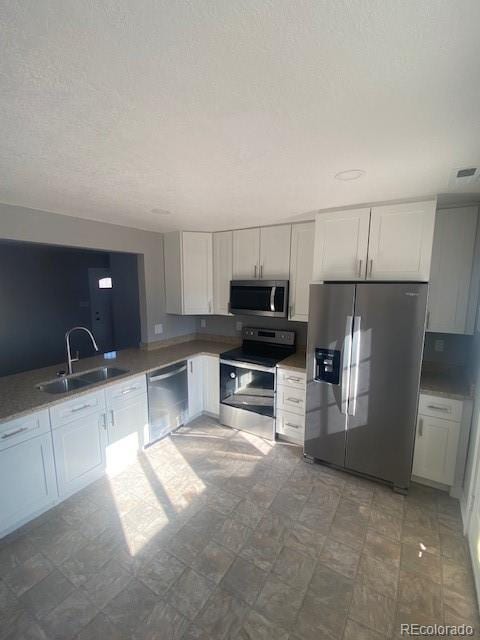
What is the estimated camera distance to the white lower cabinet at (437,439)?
7.27 ft

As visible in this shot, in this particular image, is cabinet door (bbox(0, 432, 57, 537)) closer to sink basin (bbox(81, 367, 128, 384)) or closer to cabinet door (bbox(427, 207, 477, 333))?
sink basin (bbox(81, 367, 128, 384))

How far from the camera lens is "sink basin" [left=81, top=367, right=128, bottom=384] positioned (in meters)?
2.72

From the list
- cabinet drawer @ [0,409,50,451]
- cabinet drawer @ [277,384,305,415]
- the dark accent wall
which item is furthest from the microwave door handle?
cabinet drawer @ [0,409,50,451]

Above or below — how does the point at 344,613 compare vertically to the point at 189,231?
below

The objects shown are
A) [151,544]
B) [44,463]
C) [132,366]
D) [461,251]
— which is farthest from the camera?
[132,366]

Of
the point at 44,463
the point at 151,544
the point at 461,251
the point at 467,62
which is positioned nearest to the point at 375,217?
the point at 461,251

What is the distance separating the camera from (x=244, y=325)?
12.1 ft

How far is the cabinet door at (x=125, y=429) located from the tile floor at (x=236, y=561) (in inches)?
6.3

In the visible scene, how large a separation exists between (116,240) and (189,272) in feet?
2.93

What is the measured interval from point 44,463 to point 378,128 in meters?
2.93

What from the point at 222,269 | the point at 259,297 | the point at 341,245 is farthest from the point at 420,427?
the point at 222,269

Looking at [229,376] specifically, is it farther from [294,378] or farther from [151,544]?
[151,544]

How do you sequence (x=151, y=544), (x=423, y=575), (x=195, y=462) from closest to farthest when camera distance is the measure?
1. (x=423, y=575)
2. (x=151, y=544)
3. (x=195, y=462)

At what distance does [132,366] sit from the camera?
9.47 ft
